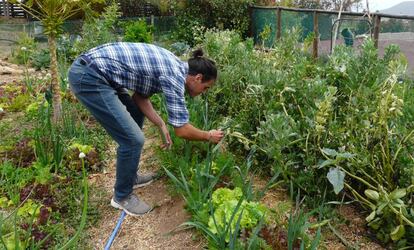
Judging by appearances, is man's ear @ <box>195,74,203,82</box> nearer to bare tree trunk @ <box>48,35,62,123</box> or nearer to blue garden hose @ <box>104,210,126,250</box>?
blue garden hose @ <box>104,210,126,250</box>

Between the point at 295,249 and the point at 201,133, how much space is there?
0.86 m

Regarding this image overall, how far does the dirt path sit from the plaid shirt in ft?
2.64

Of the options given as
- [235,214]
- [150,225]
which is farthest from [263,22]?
[235,214]

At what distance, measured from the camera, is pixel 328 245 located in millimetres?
2357

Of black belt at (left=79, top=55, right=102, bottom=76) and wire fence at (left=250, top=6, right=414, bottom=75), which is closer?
black belt at (left=79, top=55, right=102, bottom=76)

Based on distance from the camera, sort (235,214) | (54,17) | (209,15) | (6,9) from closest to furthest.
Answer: (235,214) < (54,17) < (209,15) < (6,9)

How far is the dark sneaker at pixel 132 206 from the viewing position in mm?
2838

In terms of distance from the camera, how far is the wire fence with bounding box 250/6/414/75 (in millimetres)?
6730

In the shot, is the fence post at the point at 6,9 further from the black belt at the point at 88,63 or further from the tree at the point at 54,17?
the black belt at the point at 88,63

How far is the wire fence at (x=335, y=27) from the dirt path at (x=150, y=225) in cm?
268

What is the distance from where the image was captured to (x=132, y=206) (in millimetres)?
2846

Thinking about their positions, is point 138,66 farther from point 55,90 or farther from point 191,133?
point 55,90

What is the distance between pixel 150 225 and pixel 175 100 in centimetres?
88

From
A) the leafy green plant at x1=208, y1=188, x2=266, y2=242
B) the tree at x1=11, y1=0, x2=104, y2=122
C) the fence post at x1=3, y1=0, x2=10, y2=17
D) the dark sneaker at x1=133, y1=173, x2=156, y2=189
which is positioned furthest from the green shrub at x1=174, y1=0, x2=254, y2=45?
the leafy green plant at x1=208, y1=188, x2=266, y2=242
